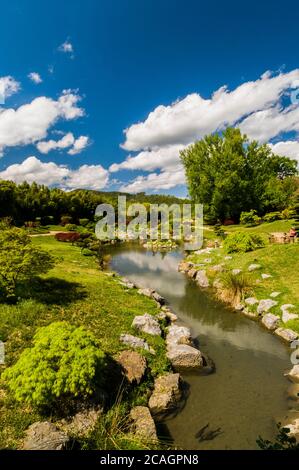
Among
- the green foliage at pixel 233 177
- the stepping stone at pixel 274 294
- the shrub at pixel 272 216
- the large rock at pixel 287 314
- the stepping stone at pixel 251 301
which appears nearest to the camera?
the large rock at pixel 287 314

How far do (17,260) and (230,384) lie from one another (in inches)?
370

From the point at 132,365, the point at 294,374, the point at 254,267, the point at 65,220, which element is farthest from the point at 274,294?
the point at 65,220

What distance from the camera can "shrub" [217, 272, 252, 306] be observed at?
50.5 ft

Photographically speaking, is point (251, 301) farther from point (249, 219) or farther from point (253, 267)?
point (249, 219)

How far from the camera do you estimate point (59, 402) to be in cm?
671

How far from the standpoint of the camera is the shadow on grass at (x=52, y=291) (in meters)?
12.6

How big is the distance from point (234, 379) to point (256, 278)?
8832mm

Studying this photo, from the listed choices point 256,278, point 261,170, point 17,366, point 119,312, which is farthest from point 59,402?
point 261,170

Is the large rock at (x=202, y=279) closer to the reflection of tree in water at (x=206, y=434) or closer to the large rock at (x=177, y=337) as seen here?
the large rock at (x=177, y=337)

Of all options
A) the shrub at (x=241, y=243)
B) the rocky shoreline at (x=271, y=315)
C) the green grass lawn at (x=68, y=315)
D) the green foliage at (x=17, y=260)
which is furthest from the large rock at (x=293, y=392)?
the shrub at (x=241, y=243)

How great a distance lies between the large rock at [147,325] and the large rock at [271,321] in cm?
496

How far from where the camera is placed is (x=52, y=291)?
14.1 metres
